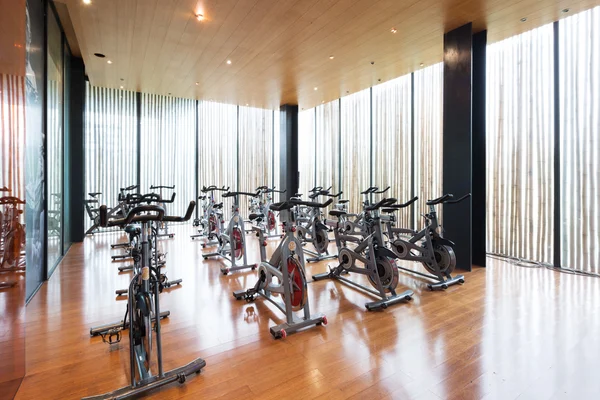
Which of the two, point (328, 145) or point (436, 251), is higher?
point (328, 145)

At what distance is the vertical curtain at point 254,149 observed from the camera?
1000 centimetres

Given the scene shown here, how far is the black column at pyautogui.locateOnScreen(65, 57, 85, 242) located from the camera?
649 cm

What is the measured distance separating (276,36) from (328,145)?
15.5 feet

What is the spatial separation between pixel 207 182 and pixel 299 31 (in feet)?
19.3

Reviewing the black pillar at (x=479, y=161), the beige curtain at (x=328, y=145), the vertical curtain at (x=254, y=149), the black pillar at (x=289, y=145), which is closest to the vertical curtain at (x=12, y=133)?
the black pillar at (x=479, y=161)

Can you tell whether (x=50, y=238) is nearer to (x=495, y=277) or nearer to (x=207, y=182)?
(x=207, y=182)

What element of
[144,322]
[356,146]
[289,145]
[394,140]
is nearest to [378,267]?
[144,322]

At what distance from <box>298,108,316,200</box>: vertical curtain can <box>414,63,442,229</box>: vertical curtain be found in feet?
12.9

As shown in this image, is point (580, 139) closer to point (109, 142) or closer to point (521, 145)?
point (521, 145)

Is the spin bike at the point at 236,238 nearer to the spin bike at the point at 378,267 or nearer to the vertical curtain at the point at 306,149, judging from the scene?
the spin bike at the point at 378,267

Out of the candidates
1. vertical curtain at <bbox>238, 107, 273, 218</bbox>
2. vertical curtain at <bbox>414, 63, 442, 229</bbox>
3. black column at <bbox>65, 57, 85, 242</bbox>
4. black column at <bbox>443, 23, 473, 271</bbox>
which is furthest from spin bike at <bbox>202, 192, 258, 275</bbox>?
vertical curtain at <bbox>238, 107, 273, 218</bbox>

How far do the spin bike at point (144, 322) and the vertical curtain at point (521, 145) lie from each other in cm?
513

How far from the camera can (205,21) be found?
432cm

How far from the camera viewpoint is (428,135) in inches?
252
